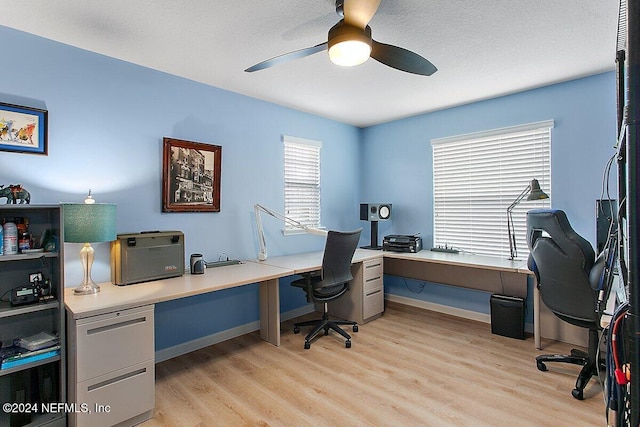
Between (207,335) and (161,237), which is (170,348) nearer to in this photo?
(207,335)

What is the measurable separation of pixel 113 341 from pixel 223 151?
6.35 ft

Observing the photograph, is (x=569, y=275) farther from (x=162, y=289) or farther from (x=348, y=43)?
(x=162, y=289)

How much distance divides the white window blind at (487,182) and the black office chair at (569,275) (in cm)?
112

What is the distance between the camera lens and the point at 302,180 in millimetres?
4109

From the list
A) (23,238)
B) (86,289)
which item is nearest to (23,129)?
(23,238)

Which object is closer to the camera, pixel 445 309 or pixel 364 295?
pixel 364 295

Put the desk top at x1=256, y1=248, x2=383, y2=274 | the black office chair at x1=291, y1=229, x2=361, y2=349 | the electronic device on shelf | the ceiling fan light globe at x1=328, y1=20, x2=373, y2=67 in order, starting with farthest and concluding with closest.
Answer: the desk top at x1=256, y1=248, x2=383, y2=274 < the black office chair at x1=291, y1=229, x2=361, y2=349 < the electronic device on shelf < the ceiling fan light globe at x1=328, y1=20, x2=373, y2=67

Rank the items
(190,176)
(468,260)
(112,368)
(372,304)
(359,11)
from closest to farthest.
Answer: (359,11), (112,368), (190,176), (468,260), (372,304)

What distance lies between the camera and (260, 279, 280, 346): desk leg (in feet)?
10.1

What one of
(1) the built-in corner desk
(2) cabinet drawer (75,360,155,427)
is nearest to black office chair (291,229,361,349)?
(1) the built-in corner desk

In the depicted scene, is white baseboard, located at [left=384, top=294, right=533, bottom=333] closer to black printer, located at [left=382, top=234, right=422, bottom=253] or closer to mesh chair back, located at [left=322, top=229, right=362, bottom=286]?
black printer, located at [left=382, top=234, right=422, bottom=253]

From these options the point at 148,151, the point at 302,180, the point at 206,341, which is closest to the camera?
the point at 148,151

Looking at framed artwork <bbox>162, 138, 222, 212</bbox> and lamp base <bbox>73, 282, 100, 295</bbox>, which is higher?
framed artwork <bbox>162, 138, 222, 212</bbox>

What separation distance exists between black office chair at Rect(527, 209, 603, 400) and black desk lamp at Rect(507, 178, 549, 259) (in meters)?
0.71
